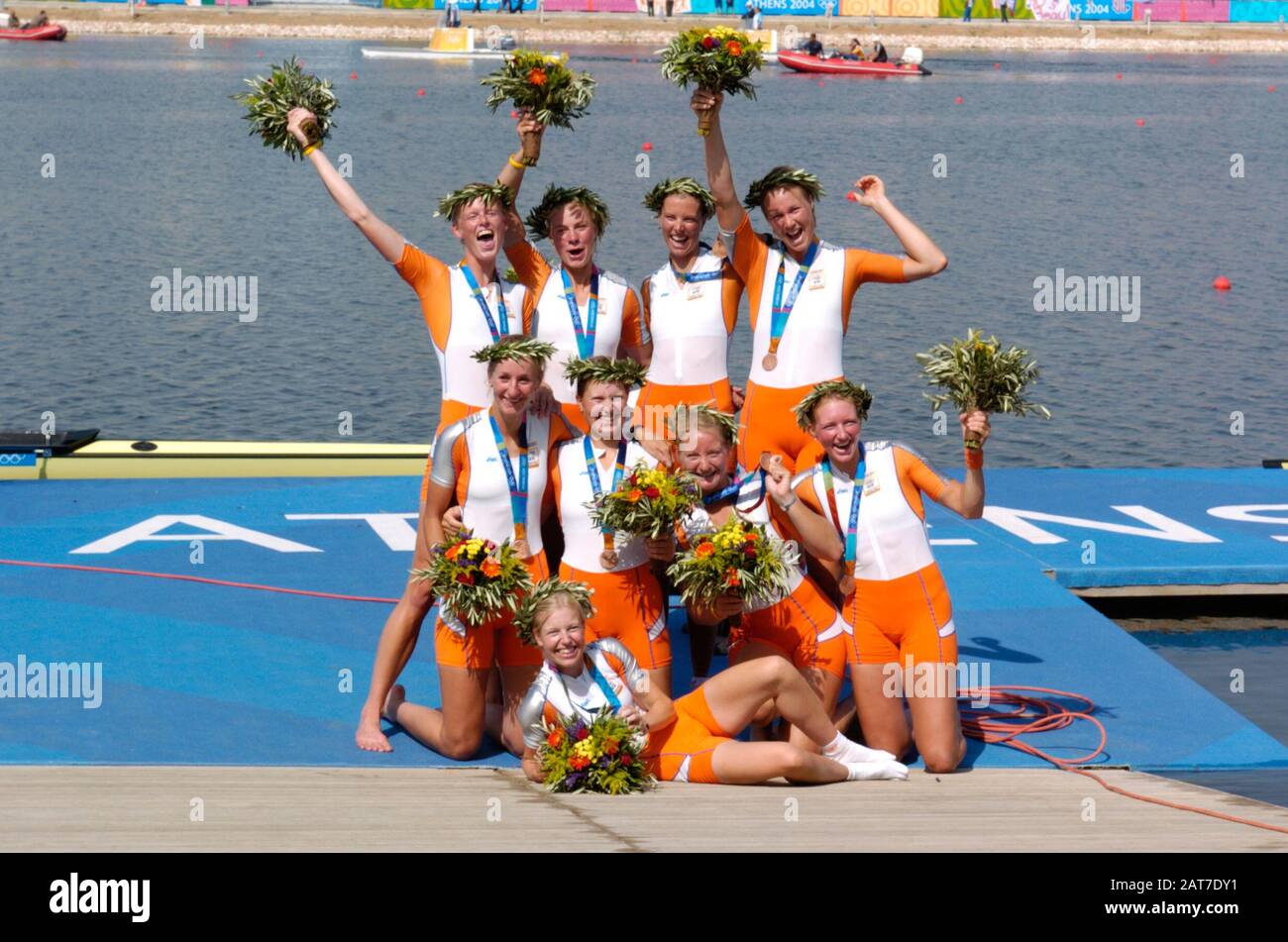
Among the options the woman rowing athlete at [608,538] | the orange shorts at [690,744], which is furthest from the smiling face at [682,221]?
the orange shorts at [690,744]

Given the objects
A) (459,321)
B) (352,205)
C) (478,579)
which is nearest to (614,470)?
(478,579)

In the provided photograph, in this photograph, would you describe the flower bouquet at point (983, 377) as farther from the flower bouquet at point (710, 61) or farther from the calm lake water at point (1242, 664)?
the calm lake water at point (1242, 664)

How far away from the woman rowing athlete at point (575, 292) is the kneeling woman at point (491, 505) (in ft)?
2.42

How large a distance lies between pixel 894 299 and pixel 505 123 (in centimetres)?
2345

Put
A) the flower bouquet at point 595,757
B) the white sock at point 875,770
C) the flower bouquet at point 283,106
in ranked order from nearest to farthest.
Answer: the flower bouquet at point 595,757 → the white sock at point 875,770 → the flower bouquet at point 283,106

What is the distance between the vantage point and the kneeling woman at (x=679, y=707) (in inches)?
267

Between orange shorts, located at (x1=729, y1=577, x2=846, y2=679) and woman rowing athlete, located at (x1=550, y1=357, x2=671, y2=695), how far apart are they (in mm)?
451

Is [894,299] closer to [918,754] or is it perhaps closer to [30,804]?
[918,754]

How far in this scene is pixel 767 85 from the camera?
55.7 meters

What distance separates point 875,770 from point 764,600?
855mm

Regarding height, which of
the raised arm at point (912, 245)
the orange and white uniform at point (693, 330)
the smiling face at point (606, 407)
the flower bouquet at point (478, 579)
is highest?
the raised arm at point (912, 245)

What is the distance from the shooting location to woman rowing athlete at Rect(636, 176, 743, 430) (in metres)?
8.08

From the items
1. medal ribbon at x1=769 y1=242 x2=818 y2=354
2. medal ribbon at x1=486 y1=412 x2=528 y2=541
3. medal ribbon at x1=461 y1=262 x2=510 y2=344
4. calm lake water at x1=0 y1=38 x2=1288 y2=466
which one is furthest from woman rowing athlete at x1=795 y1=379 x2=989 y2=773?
calm lake water at x1=0 y1=38 x2=1288 y2=466

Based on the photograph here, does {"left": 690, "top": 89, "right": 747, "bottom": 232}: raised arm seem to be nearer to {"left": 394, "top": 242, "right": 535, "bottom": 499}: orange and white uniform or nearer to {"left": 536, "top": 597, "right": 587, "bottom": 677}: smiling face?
{"left": 394, "top": 242, "right": 535, "bottom": 499}: orange and white uniform
